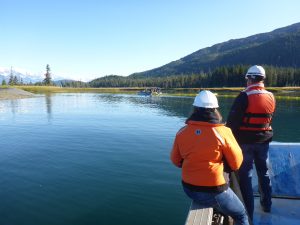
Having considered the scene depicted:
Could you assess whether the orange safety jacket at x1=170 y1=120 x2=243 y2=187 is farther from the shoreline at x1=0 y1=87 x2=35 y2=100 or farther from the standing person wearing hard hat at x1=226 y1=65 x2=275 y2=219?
the shoreline at x1=0 y1=87 x2=35 y2=100

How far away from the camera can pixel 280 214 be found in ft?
25.9

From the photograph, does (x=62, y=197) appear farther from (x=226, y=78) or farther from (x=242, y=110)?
(x=226, y=78)

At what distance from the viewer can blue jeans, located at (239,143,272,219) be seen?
7684 mm

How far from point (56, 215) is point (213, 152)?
808 centimetres

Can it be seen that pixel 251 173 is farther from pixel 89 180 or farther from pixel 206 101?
pixel 89 180

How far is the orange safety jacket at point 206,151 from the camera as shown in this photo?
562 centimetres

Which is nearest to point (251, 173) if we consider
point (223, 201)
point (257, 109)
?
point (257, 109)

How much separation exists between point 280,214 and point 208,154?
374cm

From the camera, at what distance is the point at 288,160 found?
9469 mm

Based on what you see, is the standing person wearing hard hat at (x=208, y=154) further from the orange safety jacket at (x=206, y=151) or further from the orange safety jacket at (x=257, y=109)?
the orange safety jacket at (x=257, y=109)

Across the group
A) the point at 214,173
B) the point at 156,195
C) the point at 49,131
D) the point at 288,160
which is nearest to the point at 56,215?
the point at 156,195

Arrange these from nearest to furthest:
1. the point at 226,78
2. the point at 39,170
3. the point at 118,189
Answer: the point at 118,189, the point at 39,170, the point at 226,78

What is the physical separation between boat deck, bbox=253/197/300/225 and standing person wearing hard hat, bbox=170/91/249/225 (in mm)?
1983

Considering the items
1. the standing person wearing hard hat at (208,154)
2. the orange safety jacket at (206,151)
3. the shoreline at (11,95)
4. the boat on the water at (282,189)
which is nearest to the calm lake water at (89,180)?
the boat on the water at (282,189)
